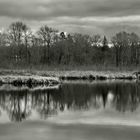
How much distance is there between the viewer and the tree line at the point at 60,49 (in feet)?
246

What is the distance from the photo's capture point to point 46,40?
263 ft

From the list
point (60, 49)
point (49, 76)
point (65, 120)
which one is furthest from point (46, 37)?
point (65, 120)

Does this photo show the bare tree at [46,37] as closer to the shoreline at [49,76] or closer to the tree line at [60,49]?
the tree line at [60,49]

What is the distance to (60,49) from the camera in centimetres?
8325

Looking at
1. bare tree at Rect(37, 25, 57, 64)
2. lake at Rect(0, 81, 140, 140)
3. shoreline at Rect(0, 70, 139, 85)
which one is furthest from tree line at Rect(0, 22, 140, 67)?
lake at Rect(0, 81, 140, 140)

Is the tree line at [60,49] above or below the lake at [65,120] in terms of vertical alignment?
above

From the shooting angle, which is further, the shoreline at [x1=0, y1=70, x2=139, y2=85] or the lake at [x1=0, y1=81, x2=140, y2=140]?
the shoreline at [x1=0, y1=70, x2=139, y2=85]

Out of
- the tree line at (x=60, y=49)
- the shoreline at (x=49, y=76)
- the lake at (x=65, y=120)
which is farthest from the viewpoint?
the tree line at (x=60, y=49)

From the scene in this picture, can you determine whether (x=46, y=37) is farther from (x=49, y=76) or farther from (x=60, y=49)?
(x=49, y=76)

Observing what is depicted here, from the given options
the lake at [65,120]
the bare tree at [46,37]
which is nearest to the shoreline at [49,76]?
the lake at [65,120]

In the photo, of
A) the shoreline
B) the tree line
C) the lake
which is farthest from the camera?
the tree line

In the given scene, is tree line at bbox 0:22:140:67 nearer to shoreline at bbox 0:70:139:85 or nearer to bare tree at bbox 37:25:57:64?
bare tree at bbox 37:25:57:64

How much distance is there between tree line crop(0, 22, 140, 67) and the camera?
74.9m

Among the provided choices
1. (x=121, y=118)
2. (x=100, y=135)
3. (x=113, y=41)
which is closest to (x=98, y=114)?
(x=121, y=118)
